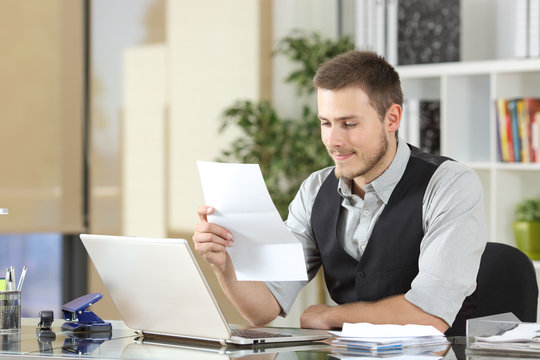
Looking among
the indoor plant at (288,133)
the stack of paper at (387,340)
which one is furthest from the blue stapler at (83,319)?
the indoor plant at (288,133)

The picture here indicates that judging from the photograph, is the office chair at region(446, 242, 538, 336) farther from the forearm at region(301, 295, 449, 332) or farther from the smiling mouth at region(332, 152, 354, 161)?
the smiling mouth at region(332, 152, 354, 161)

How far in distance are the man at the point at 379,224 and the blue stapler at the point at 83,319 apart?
0.29 m

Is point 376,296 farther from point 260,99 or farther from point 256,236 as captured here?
point 260,99

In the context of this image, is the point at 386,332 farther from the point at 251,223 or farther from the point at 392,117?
the point at 392,117

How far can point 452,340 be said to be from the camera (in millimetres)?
1824

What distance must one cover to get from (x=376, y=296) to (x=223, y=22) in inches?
107

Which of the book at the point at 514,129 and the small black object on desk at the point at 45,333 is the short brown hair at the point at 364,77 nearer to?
the small black object on desk at the point at 45,333

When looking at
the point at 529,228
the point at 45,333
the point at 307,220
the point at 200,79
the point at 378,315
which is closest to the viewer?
the point at 45,333

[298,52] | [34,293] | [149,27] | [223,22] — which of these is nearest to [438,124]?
[298,52]

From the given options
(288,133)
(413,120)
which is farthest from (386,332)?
(288,133)

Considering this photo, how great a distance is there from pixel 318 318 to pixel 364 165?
0.41m

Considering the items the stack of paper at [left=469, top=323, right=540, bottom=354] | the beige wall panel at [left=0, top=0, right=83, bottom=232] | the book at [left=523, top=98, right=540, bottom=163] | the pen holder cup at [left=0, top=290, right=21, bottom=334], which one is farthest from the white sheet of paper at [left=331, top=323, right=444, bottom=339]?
the beige wall panel at [left=0, top=0, right=83, bottom=232]

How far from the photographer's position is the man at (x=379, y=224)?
211 cm

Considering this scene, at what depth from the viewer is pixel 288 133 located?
4562 mm
